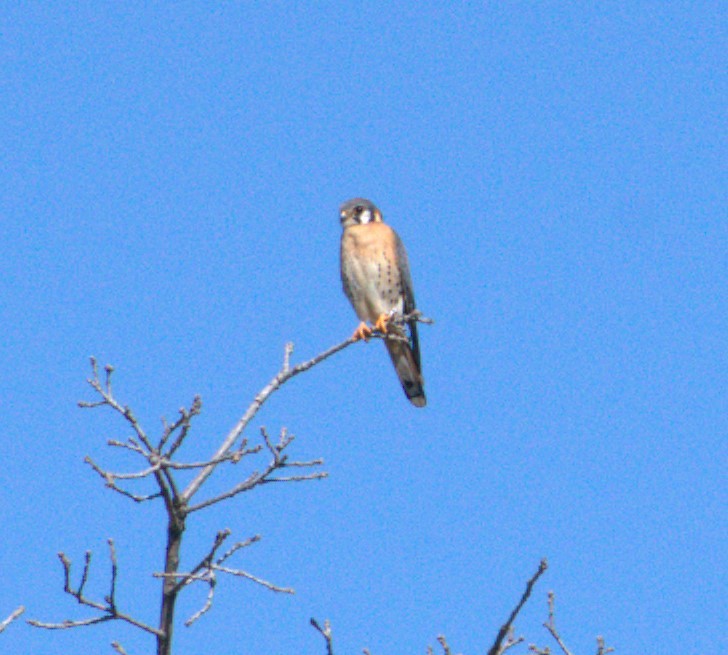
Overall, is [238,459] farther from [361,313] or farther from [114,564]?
[361,313]

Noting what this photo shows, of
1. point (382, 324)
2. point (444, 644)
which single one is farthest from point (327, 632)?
point (382, 324)

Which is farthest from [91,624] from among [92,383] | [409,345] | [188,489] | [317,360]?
[409,345]

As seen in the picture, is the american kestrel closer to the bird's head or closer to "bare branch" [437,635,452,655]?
the bird's head

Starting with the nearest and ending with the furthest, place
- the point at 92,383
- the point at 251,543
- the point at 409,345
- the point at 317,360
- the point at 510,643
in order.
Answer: the point at 510,643 → the point at 251,543 → the point at 92,383 → the point at 317,360 → the point at 409,345

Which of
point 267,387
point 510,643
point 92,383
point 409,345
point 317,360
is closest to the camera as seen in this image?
point 510,643

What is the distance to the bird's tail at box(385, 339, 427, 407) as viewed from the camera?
762cm

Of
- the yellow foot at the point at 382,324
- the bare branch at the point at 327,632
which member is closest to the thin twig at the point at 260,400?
the bare branch at the point at 327,632

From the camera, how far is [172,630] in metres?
2.89

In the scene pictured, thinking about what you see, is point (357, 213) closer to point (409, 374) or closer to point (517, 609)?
point (409, 374)

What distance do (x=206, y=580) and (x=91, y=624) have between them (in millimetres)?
294

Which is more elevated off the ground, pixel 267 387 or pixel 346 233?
pixel 346 233

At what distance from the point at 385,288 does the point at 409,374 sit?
56 centimetres

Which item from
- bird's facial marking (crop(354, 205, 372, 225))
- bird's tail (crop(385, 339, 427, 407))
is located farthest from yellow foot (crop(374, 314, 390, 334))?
bird's facial marking (crop(354, 205, 372, 225))

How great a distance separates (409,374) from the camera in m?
7.66
